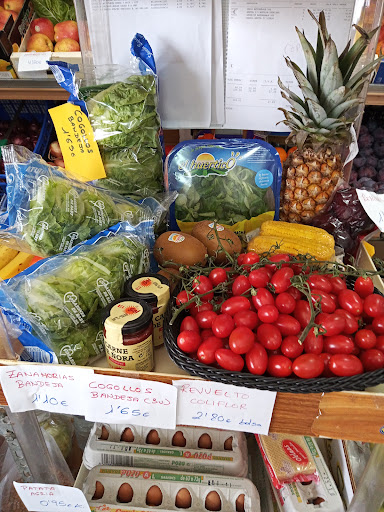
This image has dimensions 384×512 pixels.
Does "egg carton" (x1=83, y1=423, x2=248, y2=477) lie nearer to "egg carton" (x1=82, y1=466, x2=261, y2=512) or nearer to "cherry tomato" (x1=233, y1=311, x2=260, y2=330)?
"egg carton" (x1=82, y1=466, x2=261, y2=512)

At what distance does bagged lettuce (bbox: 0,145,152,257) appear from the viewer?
101 cm

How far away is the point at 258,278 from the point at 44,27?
68.2 inches

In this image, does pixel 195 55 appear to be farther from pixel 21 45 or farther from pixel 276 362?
pixel 276 362

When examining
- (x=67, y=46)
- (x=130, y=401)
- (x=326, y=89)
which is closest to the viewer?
(x=130, y=401)

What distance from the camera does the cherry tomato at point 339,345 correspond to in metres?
0.78

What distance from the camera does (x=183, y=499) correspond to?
1.03 m

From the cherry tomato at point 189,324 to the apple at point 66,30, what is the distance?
159 cm

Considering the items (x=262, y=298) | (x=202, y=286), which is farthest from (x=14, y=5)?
(x=262, y=298)

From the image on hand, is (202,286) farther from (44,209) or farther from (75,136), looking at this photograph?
(75,136)

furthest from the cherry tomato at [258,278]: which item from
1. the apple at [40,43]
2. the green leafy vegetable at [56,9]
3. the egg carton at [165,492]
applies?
the green leafy vegetable at [56,9]

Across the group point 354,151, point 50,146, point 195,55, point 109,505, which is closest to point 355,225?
point 354,151

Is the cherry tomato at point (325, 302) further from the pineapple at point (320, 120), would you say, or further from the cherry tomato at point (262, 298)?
the pineapple at point (320, 120)

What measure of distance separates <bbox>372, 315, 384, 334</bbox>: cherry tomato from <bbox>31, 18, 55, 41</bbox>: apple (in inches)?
74.6

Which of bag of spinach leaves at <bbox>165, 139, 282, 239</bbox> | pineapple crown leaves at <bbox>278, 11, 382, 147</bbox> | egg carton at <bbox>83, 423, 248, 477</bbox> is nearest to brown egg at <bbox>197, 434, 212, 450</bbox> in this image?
egg carton at <bbox>83, 423, 248, 477</bbox>
